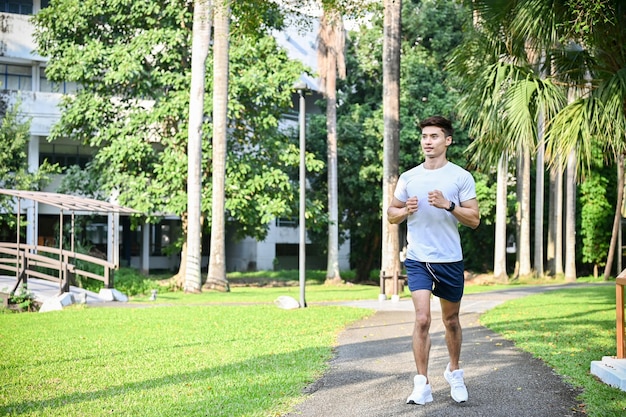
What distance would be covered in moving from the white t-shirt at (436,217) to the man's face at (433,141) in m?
0.14

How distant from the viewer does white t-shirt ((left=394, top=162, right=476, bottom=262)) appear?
6371 millimetres

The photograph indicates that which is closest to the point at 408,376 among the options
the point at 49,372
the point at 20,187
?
the point at 49,372

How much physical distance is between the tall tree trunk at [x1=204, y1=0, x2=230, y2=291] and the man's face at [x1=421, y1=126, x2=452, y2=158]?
55.6 feet

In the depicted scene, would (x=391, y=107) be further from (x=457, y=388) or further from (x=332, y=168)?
(x=457, y=388)

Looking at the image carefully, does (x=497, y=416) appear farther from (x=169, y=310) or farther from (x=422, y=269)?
(x=169, y=310)

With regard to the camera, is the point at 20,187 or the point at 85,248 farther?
the point at 20,187

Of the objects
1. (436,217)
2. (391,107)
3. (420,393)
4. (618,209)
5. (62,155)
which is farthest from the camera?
(62,155)

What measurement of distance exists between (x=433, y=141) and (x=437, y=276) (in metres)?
1.04

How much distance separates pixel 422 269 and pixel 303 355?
129 inches

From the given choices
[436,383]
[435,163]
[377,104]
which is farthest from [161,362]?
[377,104]

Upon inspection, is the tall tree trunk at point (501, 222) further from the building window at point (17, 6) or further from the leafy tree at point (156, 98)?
the building window at point (17, 6)

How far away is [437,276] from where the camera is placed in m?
6.40

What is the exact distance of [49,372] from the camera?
26.9ft

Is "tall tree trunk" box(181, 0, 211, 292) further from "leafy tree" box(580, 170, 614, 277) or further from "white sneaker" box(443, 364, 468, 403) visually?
"leafy tree" box(580, 170, 614, 277)
